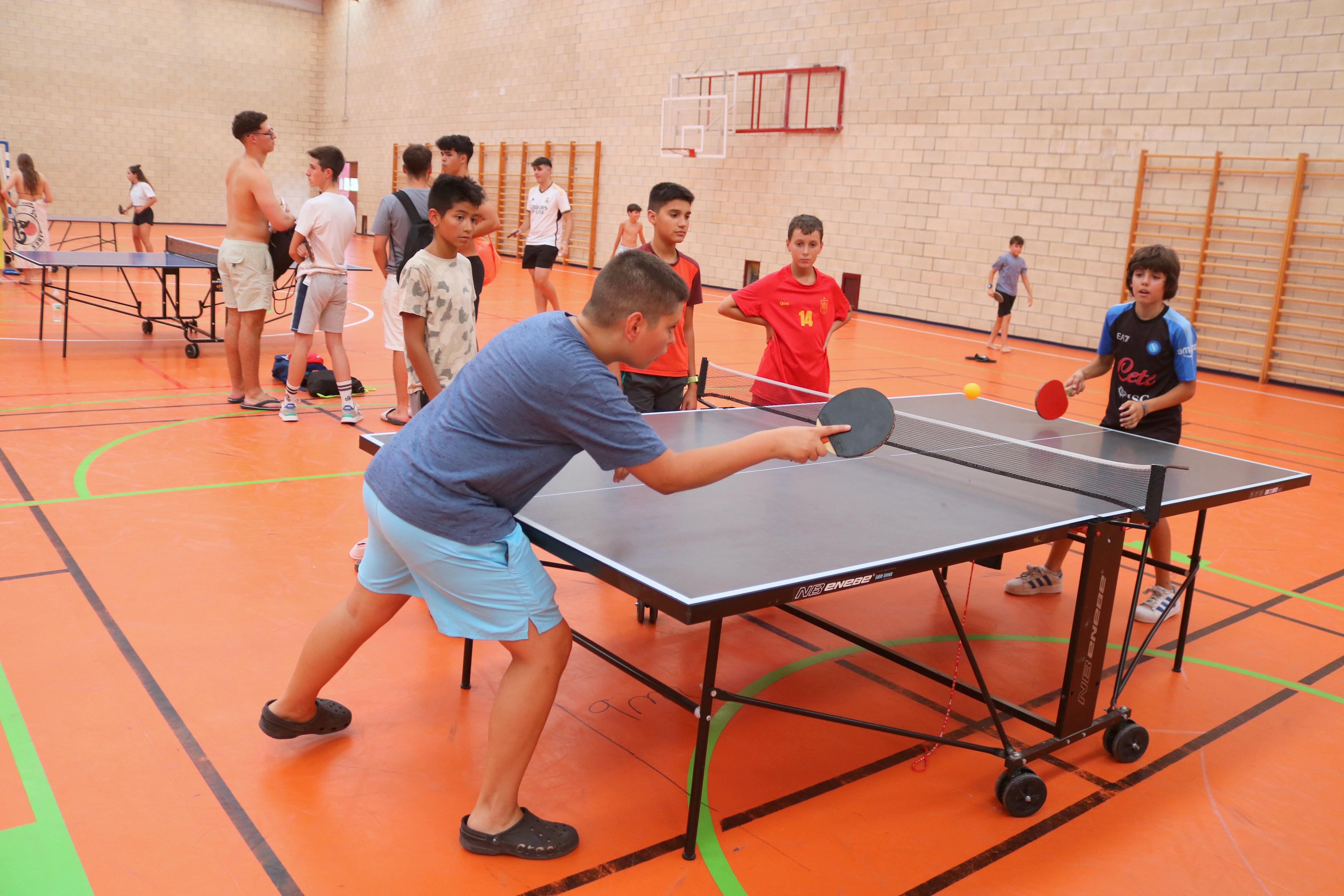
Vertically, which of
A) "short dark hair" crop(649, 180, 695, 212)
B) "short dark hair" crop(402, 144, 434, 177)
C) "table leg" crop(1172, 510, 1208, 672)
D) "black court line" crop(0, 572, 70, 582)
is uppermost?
"short dark hair" crop(402, 144, 434, 177)

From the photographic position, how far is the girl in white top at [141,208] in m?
13.9

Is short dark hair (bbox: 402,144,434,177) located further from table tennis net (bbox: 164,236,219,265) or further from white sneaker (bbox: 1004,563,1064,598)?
white sneaker (bbox: 1004,563,1064,598)

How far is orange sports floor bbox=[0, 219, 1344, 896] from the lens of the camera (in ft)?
7.50

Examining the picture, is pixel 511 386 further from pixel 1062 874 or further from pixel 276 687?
pixel 1062 874

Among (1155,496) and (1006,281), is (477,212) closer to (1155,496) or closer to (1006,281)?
(1155,496)

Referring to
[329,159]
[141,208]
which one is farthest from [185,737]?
[141,208]

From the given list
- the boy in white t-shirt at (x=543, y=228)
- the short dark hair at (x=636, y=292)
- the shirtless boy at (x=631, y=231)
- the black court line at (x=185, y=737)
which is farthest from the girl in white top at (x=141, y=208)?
the short dark hair at (x=636, y=292)

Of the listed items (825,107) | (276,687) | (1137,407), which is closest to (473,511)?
(276,687)

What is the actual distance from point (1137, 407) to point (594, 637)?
2405 mm

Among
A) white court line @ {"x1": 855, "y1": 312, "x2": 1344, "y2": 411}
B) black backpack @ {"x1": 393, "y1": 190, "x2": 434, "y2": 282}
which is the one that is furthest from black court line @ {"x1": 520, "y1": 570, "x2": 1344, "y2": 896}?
white court line @ {"x1": 855, "y1": 312, "x2": 1344, "y2": 411}

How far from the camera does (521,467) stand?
218cm

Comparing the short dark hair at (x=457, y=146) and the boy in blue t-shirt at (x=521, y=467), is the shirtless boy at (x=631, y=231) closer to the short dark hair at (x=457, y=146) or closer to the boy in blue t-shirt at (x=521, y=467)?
the short dark hair at (x=457, y=146)

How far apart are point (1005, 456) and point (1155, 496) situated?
81cm

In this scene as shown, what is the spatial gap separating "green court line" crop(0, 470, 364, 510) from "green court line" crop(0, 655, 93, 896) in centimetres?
193
